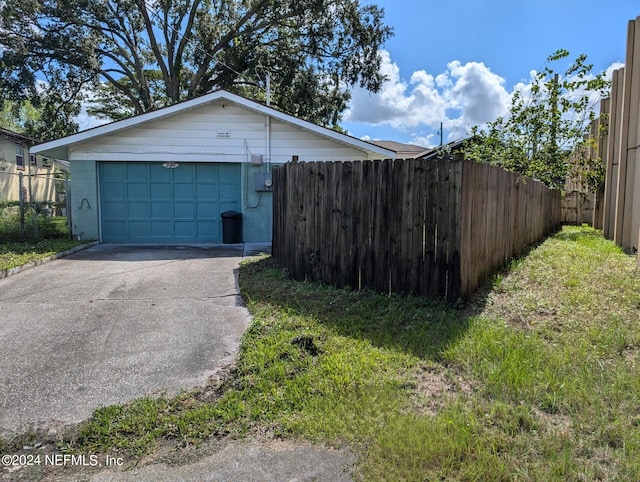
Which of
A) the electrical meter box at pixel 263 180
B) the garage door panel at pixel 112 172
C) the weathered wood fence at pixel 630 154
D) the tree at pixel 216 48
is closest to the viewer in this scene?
the weathered wood fence at pixel 630 154

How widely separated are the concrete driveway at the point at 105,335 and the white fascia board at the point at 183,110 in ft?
15.4

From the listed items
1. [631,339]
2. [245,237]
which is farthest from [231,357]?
[245,237]

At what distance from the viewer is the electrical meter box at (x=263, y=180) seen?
461 inches

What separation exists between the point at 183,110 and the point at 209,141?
39.9 inches

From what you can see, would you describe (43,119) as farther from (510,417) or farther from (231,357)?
(510,417)

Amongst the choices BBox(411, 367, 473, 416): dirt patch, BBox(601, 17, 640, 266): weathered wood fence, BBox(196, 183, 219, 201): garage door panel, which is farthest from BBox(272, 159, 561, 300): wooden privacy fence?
BBox(196, 183, 219, 201): garage door panel

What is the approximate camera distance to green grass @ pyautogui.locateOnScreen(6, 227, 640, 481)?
7.80 feet

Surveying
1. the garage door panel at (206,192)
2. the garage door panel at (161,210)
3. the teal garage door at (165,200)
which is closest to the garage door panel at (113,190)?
the teal garage door at (165,200)

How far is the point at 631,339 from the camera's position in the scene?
12.2ft

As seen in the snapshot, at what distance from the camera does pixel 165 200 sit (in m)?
11.9

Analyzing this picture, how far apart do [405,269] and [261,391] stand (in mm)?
2692

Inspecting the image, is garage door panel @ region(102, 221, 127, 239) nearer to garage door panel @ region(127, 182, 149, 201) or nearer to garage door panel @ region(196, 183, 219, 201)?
garage door panel @ region(127, 182, 149, 201)

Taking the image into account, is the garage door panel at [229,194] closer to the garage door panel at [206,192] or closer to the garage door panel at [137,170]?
the garage door panel at [206,192]

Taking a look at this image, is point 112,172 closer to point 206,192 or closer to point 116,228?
point 116,228
